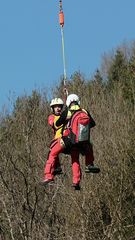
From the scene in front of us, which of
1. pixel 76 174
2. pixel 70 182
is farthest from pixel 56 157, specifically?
pixel 70 182

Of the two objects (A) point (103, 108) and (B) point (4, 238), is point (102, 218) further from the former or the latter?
(A) point (103, 108)

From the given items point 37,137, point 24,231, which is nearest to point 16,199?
point 24,231

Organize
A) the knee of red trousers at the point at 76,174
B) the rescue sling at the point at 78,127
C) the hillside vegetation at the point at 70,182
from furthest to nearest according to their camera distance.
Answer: the hillside vegetation at the point at 70,182 < the knee of red trousers at the point at 76,174 < the rescue sling at the point at 78,127

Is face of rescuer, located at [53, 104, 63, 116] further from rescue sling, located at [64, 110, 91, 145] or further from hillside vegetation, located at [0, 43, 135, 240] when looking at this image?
hillside vegetation, located at [0, 43, 135, 240]

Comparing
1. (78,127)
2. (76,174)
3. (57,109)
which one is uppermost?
(57,109)

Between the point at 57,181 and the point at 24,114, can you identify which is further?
the point at 24,114

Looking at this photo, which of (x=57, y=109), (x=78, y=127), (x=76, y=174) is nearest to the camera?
(x=78, y=127)

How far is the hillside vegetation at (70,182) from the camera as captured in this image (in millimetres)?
11914

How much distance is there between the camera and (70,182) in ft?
44.4

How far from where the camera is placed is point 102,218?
1331cm

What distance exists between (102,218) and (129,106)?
4.68 meters

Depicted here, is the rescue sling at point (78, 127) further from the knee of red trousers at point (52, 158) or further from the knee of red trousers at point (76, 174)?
the knee of red trousers at point (76, 174)

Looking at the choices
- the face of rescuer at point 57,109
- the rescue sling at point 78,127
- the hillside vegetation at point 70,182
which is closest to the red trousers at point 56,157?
the rescue sling at point 78,127

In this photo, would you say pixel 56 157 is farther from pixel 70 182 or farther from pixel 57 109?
pixel 70 182
